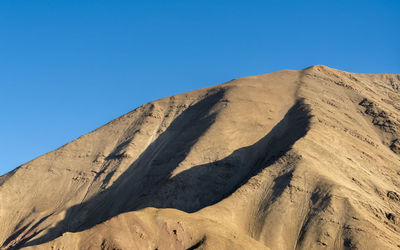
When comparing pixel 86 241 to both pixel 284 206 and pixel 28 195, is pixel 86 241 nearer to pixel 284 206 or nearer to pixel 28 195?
pixel 284 206

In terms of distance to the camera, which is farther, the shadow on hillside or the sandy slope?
the shadow on hillside

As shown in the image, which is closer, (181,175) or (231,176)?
(181,175)

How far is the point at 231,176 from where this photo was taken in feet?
262

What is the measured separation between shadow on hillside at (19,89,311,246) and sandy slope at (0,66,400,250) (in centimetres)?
26

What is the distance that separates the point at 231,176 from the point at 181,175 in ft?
25.8

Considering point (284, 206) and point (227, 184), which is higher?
point (227, 184)

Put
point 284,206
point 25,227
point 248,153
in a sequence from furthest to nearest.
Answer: point 25,227, point 248,153, point 284,206

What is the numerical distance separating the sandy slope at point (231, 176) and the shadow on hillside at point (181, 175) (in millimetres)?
260

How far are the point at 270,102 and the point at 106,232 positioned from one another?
2241 inches

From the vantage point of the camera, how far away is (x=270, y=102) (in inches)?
3969

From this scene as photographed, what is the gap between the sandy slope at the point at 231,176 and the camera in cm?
5741

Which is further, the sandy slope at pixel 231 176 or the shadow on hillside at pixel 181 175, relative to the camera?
the shadow on hillside at pixel 181 175

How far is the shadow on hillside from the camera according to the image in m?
75.1

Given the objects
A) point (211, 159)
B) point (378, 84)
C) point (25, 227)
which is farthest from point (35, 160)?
point (378, 84)
